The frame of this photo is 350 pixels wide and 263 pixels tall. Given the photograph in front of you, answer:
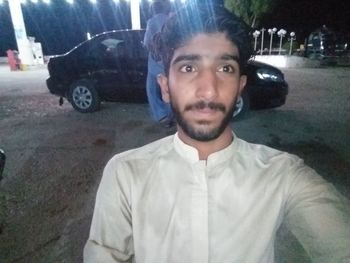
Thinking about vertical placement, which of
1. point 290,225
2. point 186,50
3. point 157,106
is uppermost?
point 186,50

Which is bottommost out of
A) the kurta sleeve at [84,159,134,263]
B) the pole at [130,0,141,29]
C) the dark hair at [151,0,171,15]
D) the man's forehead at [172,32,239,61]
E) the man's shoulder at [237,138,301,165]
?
the kurta sleeve at [84,159,134,263]

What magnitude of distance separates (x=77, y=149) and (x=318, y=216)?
4.21 m

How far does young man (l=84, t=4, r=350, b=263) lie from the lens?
121cm

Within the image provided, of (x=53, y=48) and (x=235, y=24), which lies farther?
(x=53, y=48)

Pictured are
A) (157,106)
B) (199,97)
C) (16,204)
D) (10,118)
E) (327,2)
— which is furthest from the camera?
(327,2)

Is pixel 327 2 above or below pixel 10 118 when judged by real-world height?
above

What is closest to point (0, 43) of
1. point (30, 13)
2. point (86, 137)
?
point (30, 13)

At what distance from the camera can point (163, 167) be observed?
4.29 feet

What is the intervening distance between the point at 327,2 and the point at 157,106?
22286 mm

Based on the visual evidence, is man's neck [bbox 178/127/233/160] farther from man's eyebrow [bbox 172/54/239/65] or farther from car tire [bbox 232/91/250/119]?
car tire [bbox 232/91/250/119]

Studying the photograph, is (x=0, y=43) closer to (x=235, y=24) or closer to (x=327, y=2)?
(x=327, y=2)

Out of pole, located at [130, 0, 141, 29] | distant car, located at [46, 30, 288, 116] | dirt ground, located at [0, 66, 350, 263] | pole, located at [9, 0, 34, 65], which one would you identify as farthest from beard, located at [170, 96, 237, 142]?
pole, located at [9, 0, 34, 65]

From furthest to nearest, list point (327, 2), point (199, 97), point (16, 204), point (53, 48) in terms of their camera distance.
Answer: point (53, 48)
point (327, 2)
point (16, 204)
point (199, 97)

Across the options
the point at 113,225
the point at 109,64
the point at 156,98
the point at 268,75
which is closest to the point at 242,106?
the point at 268,75
